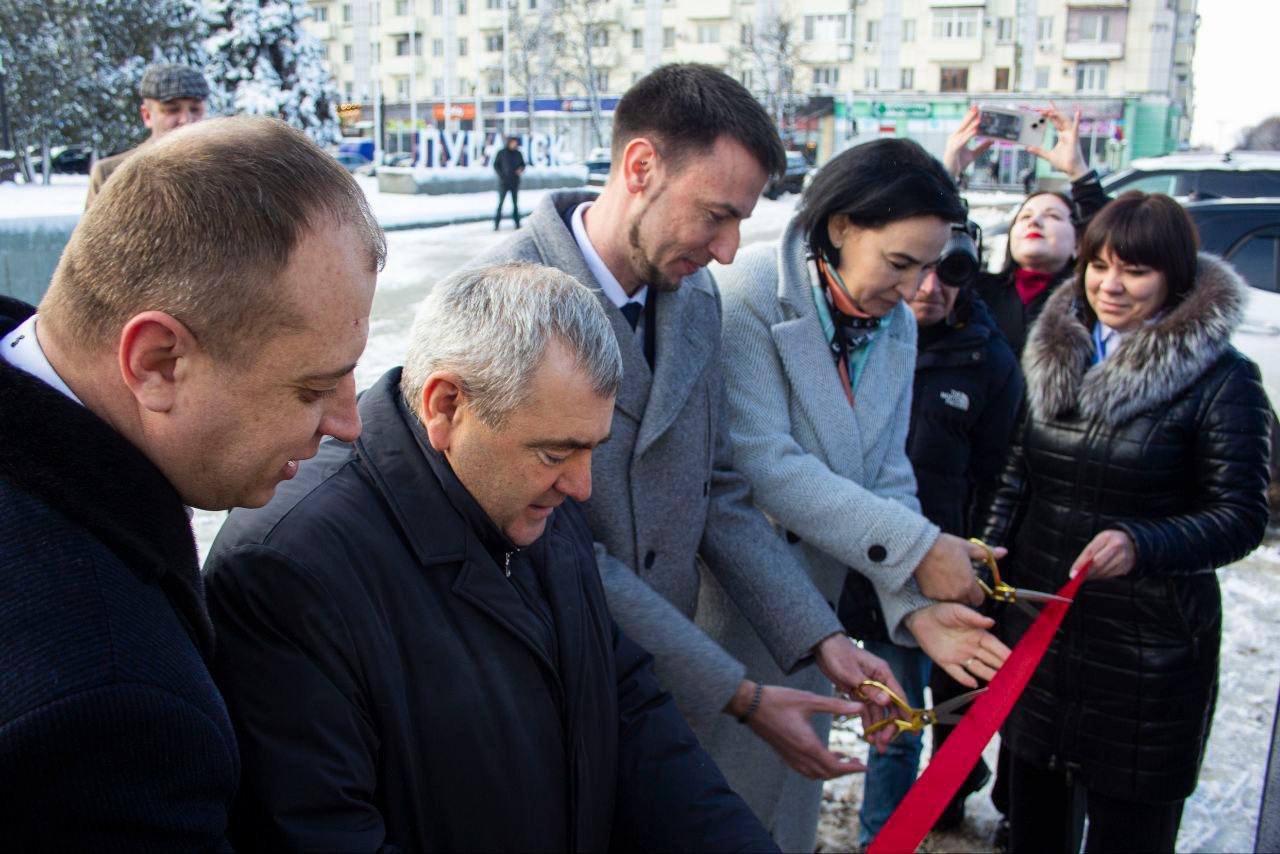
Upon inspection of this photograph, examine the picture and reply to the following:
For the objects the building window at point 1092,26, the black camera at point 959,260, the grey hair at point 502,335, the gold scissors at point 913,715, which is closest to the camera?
the grey hair at point 502,335

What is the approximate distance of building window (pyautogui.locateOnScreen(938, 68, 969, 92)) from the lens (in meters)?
51.3

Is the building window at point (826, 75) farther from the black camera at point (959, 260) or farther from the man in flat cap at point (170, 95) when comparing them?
the black camera at point (959, 260)

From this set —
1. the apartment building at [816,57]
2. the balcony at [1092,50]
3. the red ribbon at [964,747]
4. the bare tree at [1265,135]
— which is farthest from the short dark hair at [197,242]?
the bare tree at [1265,135]

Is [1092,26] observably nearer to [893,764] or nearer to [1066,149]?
[1066,149]

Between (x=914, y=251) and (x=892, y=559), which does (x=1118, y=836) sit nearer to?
(x=892, y=559)

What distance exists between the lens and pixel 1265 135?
62.1m

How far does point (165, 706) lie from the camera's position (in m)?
0.98

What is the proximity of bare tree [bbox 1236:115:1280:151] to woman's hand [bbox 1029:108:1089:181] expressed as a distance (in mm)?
58675

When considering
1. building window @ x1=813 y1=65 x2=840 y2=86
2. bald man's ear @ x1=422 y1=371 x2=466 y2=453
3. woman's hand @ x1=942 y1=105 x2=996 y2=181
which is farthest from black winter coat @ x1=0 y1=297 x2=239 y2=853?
building window @ x1=813 y1=65 x2=840 y2=86

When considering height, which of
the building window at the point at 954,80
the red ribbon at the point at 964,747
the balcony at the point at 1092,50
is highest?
the balcony at the point at 1092,50

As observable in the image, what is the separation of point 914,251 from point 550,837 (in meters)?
1.64

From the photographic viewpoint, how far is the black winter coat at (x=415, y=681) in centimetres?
132

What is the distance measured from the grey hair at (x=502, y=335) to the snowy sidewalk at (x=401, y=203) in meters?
13.4

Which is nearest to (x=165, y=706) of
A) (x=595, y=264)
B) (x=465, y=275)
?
(x=465, y=275)
